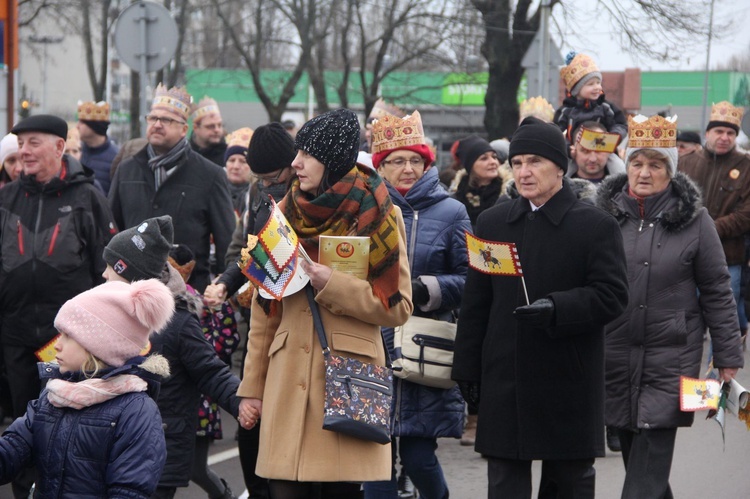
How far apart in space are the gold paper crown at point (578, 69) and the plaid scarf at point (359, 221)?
17.6 ft

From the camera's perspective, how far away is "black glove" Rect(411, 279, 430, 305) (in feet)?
19.4

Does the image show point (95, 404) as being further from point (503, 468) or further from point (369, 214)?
point (503, 468)

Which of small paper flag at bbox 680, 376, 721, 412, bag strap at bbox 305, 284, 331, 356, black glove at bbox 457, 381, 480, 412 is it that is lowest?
small paper flag at bbox 680, 376, 721, 412

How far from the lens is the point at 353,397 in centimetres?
463

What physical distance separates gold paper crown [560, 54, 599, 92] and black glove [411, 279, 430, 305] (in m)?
4.34

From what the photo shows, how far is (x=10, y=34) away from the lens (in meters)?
10.1

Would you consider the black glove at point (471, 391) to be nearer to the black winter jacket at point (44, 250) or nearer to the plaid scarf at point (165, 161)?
the black winter jacket at point (44, 250)

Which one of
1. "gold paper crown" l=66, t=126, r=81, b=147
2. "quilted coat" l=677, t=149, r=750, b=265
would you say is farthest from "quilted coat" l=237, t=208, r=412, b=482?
"quilted coat" l=677, t=149, r=750, b=265

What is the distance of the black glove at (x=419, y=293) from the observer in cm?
591

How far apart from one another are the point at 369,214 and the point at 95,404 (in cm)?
131

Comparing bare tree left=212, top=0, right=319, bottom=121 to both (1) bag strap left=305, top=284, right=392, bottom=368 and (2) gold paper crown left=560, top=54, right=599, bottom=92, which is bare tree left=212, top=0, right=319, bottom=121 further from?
(1) bag strap left=305, top=284, right=392, bottom=368

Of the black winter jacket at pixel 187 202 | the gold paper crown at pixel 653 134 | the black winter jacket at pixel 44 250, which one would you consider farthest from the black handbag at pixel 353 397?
the black winter jacket at pixel 187 202

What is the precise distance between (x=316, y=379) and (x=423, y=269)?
1.54 metres

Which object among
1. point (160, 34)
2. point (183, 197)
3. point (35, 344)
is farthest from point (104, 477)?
point (160, 34)
